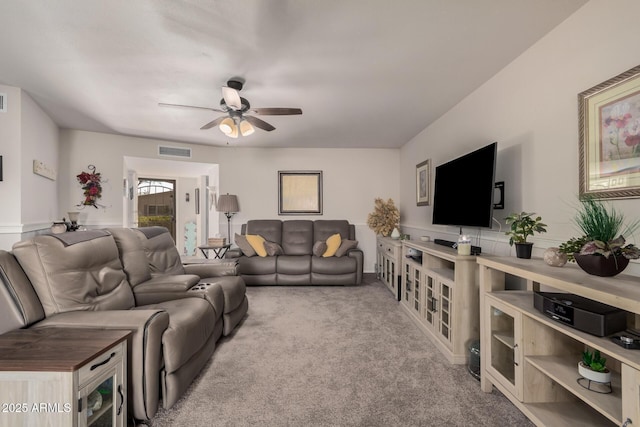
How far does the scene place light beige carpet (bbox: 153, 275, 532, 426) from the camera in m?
1.58

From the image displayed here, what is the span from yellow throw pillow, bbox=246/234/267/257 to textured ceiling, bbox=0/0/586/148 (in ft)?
6.62

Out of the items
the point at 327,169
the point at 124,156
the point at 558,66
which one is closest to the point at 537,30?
the point at 558,66

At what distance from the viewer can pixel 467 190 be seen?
2527mm

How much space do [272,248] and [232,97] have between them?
2687 millimetres

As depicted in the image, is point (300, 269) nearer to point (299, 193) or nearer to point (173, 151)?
point (299, 193)

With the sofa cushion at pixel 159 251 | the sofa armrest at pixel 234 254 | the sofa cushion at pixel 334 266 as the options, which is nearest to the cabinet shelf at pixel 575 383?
the sofa cushion at pixel 159 251

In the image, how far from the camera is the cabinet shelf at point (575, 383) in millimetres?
1077

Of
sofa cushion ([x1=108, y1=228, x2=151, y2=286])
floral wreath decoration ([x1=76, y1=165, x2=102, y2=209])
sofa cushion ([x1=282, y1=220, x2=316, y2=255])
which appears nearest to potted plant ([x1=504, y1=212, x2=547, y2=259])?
sofa cushion ([x1=108, y1=228, x2=151, y2=286])

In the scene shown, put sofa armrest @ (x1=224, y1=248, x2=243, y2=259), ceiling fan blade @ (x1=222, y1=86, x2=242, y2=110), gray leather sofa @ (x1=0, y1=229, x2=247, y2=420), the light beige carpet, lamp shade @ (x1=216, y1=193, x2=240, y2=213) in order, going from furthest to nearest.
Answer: lamp shade @ (x1=216, y1=193, x2=240, y2=213) → sofa armrest @ (x1=224, y1=248, x2=243, y2=259) → ceiling fan blade @ (x1=222, y1=86, x2=242, y2=110) → the light beige carpet → gray leather sofa @ (x1=0, y1=229, x2=247, y2=420)

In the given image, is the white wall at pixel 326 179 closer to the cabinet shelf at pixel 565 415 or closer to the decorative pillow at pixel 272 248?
the decorative pillow at pixel 272 248

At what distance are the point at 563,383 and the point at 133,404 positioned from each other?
2090 mm

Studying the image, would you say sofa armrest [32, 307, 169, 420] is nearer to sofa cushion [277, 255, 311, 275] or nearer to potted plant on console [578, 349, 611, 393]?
potted plant on console [578, 349, 611, 393]

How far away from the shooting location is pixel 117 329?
1.45 meters

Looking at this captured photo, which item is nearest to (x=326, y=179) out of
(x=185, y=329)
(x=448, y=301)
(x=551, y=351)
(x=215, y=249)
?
(x=215, y=249)
